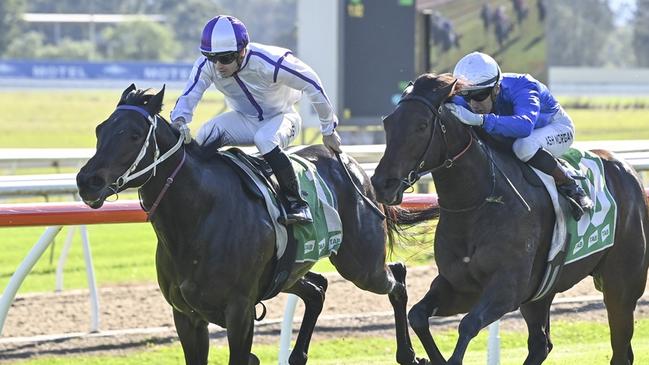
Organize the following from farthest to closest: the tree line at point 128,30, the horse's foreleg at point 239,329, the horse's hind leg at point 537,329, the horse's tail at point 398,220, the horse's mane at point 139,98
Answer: the tree line at point 128,30
the horse's tail at point 398,220
the horse's hind leg at point 537,329
the horse's foreleg at point 239,329
the horse's mane at point 139,98

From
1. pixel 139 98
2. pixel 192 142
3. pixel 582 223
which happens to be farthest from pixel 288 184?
pixel 582 223

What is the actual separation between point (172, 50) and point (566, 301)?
72990 mm

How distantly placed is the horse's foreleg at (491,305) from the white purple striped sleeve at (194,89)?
1.66m

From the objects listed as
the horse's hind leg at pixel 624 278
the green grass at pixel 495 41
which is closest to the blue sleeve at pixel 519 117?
the horse's hind leg at pixel 624 278

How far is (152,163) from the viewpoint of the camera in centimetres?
510

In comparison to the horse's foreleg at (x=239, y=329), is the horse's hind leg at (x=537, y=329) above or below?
below

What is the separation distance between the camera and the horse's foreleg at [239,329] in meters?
5.25

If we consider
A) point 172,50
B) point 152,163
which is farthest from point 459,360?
point 172,50

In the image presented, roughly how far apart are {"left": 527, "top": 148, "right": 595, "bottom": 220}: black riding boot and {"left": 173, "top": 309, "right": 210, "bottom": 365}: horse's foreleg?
1.72m

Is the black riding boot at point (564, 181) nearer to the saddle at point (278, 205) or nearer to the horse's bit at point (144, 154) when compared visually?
the saddle at point (278, 205)

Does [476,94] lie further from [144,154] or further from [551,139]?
[144,154]

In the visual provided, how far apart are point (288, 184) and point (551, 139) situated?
125cm

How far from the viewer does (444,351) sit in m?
7.71

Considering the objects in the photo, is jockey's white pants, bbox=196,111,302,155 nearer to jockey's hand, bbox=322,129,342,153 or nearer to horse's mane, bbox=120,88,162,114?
jockey's hand, bbox=322,129,342,153
